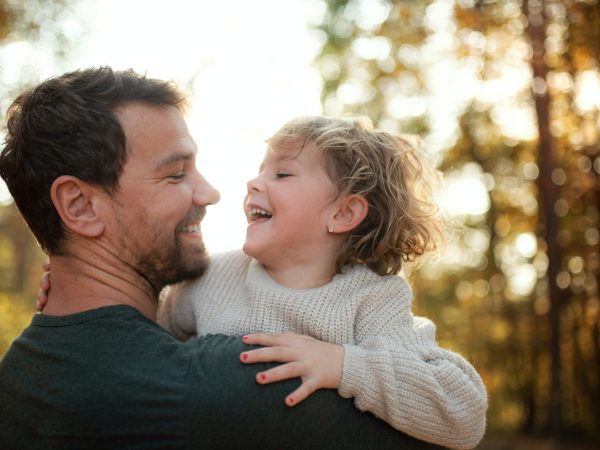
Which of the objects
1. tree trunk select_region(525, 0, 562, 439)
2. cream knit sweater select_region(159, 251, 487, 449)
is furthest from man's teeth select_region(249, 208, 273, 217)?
tree trunk select_region(525, 0, 562, 439)

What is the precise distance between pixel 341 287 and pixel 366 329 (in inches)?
7.4

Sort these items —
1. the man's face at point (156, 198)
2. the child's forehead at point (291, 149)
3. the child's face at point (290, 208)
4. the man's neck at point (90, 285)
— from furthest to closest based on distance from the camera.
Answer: the child's forehead at point (291, 149)
the child's face at point (290, 208)
the man's face at point (156, 198)
the man's neck at point (90, 285)

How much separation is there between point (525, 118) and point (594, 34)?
1.97 m

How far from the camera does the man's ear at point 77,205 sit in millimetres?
2410

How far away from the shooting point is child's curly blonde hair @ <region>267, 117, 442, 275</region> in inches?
110

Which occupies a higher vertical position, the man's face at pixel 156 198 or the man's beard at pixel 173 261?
the man's face at pixel 156 198

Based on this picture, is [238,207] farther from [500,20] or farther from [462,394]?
[500,20]

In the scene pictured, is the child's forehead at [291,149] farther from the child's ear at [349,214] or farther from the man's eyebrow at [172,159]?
the man's eyebrow at [172,159]

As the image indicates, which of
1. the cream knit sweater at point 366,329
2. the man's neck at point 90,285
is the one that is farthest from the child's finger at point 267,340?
the man's neck at point 90,285

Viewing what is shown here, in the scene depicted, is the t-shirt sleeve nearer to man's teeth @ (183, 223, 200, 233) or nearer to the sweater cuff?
the sweater cuff

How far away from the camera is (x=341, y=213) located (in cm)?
Answer: 285

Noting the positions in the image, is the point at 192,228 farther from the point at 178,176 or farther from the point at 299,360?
the point at 299,360

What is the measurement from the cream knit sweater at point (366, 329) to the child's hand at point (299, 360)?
0.05 metres

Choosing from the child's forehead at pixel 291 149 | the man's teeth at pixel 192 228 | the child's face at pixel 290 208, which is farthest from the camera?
the child's forehead at pixel 291 149
